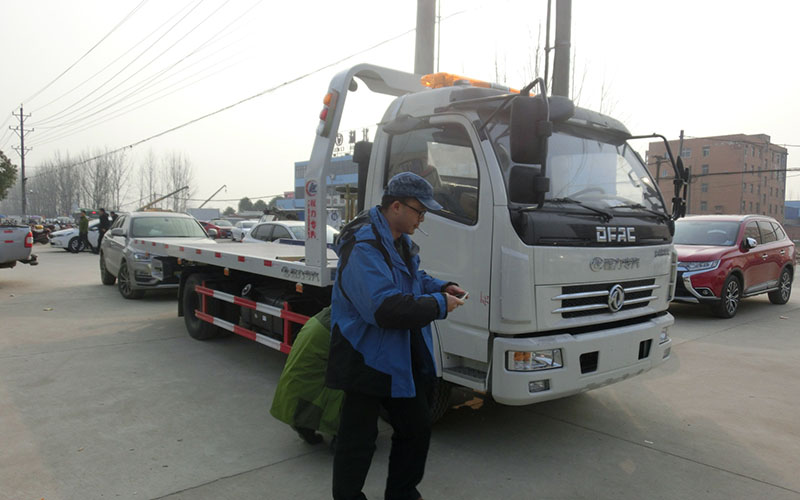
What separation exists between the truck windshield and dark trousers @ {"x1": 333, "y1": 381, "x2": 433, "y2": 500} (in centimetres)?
172

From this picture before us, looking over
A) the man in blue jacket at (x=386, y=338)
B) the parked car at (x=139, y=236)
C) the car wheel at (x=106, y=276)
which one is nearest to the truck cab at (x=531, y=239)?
the man in blue jacket at (x=386, y=338)

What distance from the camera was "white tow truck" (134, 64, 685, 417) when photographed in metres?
3.48

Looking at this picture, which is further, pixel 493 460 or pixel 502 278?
pixel 493 460

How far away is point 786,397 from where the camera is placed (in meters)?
5.29

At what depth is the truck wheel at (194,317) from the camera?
720 cm

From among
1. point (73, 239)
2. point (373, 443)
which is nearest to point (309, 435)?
point (373, 443)

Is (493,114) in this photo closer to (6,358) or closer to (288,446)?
(288,446)

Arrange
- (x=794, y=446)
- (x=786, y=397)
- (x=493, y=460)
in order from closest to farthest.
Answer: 1. (x=493, y=460)
2. (x=794, y=446)
3. (x=786, y=397)

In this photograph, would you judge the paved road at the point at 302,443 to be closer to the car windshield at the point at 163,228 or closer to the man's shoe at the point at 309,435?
the man's shoe at the point at 309,435

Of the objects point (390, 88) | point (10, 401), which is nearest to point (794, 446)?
point (390, 88)

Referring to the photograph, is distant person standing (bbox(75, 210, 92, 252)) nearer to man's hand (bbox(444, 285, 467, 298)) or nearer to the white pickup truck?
the white pickup truck

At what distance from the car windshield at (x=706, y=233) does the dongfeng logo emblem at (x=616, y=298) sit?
280 inches

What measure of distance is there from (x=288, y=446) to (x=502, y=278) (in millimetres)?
1967

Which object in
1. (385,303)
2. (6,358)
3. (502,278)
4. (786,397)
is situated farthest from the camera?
(6,358)
